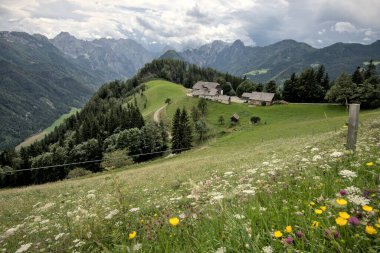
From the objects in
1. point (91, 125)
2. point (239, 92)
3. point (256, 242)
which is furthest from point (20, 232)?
point (239, 92)

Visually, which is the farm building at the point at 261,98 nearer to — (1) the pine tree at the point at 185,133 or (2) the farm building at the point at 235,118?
(2) the farm building at the point at 235,118

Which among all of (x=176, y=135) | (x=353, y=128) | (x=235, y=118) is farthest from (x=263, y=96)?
(x=353, y=128)

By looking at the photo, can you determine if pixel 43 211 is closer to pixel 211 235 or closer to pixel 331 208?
pixel 211 235

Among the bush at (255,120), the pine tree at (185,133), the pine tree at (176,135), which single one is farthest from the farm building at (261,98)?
the pine tree at (176,135)

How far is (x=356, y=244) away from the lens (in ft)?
7.66

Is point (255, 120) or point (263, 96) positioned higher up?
point (263, 96)

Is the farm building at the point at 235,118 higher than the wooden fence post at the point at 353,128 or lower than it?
lower

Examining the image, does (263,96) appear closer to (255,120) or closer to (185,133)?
(255,120)

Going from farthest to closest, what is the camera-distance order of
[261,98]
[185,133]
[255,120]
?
[261,98] < [255,120] < [185,133]

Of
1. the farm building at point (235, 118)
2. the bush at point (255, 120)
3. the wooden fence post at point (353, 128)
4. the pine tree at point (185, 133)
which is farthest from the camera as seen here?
the farm building at point (235, 118)

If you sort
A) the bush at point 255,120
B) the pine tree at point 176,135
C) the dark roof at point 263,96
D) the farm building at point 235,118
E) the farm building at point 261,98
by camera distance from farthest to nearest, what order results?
the dark roof at point 263,96 → the farm building at point 261,98 → the farm building at point 235,118 → the bush at point 255,120 → the pine tree at point 176,135

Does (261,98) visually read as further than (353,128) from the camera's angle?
Yes

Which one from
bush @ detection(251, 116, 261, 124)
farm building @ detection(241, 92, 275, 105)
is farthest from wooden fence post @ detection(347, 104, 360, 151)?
farm building @ detection(241, 92, 275, 105)

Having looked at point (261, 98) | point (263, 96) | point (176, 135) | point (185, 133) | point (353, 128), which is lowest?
point (176, 135)
